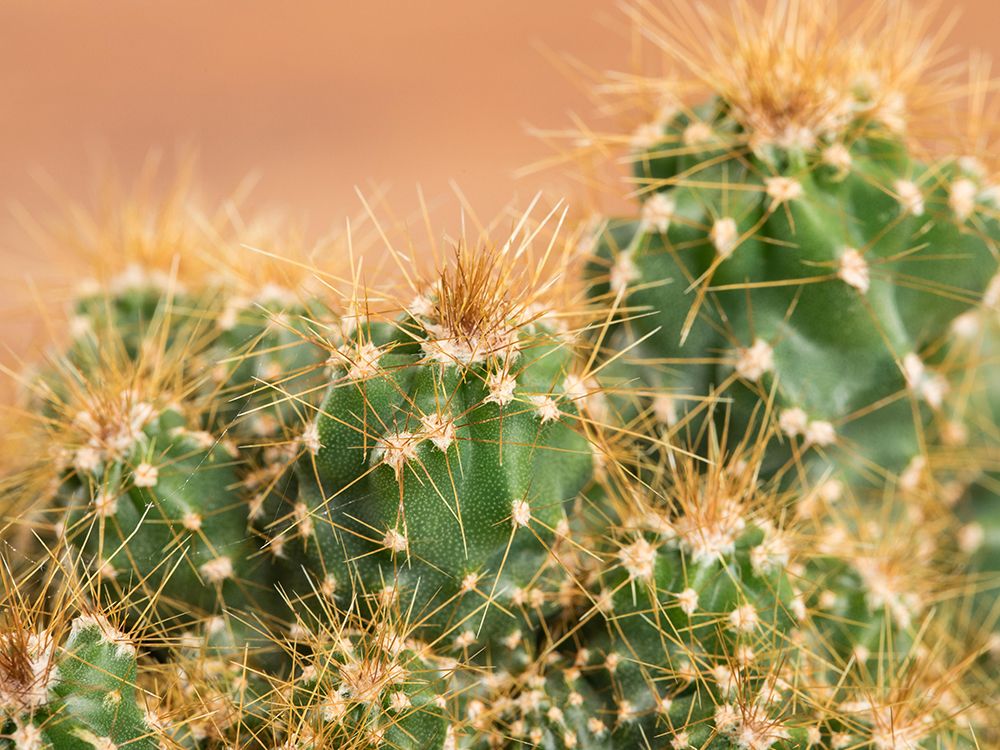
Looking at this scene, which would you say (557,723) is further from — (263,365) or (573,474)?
(263,365)

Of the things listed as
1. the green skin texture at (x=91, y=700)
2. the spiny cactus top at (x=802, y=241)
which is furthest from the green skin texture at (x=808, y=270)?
the green skin texture at (x=91, y=700)

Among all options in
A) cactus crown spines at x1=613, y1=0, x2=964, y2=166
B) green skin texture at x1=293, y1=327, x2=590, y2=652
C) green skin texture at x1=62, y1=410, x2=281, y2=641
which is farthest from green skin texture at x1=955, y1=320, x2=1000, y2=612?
green skin texture at x1=62, y1=410, x2=281, y2=641

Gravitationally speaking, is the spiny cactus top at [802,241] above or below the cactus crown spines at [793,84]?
below

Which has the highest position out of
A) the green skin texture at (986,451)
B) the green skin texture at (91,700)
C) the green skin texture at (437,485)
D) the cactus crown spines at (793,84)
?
the cactus crown spines at (793,84)

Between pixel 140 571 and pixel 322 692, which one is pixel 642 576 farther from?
pixel 140 571

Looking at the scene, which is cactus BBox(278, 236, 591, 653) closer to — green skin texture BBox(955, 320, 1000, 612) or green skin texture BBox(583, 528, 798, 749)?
green skin texture BBox(583, 528, 798, 749)

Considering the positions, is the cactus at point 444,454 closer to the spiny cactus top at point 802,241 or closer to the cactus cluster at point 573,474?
the cactus cluster at point 573,474
